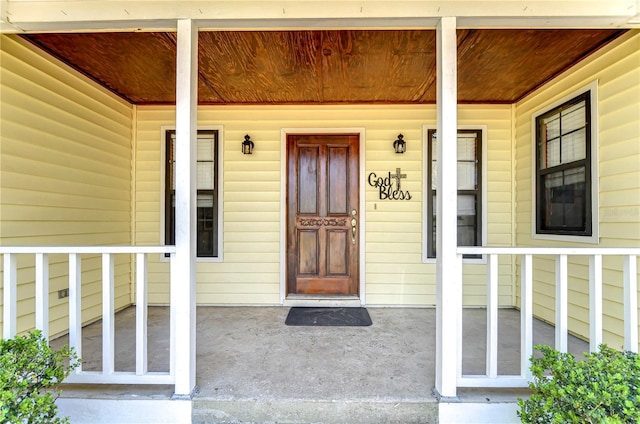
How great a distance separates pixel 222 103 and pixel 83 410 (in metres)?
3.17

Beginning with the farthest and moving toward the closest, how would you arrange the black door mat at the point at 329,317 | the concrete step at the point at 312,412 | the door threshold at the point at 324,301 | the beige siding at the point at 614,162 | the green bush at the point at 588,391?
the door threshold at the point at 324,301 → the black door mat at the point at 329,317 → the beige siding at the point at 614,162 → the concrete step at the point at 312,412 → the green bush at the point at 588,391

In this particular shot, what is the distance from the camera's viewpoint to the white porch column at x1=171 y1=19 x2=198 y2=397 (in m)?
1.87

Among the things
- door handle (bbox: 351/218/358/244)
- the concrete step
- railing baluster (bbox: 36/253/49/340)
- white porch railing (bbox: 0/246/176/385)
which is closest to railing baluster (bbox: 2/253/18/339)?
white porch railing (bbox: 0/246/176/385)

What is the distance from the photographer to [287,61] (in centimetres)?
275

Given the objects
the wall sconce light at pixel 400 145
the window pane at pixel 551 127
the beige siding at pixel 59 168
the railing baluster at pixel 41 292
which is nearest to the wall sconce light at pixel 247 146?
the beige siding at pixel 59 168

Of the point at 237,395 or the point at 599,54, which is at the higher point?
the point at 599,54

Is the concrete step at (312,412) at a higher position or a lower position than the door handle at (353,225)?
lower

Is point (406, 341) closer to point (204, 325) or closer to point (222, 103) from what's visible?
point (204, 325)

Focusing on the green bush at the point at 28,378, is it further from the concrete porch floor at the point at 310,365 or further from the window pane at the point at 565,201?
the window pane at the point at 565,201

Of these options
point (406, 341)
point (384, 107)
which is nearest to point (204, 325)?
point (406, 341)

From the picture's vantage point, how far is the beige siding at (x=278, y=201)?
377cm

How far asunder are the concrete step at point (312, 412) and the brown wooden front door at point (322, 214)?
2.04m

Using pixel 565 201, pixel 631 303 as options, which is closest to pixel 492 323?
pixel 631 303

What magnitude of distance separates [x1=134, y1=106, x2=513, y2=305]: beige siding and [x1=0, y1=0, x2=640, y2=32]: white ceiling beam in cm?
184
